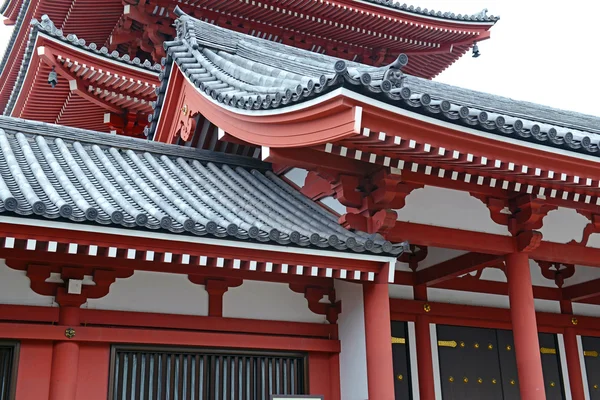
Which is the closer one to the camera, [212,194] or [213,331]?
[213,331]

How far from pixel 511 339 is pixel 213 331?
4.63m

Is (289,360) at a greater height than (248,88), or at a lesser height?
lesser

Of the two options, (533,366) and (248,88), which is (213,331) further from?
(533,366)

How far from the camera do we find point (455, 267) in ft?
28.0

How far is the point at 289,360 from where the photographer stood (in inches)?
285

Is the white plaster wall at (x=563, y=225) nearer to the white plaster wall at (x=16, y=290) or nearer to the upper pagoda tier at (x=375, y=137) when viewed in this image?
the upper pagoda tier at (x=375, y=137)

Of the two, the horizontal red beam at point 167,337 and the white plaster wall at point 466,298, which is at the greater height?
the white plaster wall at point 466,298

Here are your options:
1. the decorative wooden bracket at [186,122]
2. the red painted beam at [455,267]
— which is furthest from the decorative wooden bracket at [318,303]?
the decorative wooden bracket at [186,122]

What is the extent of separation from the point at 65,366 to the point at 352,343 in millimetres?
2700

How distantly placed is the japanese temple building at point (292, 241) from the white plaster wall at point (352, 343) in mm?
23

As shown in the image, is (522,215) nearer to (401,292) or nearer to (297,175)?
(401,292)

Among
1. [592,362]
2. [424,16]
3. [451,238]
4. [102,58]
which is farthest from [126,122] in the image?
[592,362]

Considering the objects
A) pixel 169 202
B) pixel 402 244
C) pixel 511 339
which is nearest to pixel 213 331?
pixel 169 202

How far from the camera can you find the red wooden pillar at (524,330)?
24.0 ft
